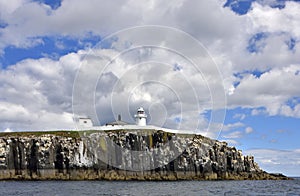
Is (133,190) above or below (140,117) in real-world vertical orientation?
below

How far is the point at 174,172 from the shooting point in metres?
92.5

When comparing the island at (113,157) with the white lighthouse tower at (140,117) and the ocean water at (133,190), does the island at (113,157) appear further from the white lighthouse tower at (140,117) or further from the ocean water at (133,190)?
the ocean water at (133,190)

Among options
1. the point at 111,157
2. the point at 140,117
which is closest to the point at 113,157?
the point at 111,157

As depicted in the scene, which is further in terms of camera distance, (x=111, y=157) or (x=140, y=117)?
(x=140, y=117)

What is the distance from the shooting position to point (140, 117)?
10512cm

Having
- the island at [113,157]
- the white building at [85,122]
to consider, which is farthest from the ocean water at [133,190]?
the white building at [85,122]

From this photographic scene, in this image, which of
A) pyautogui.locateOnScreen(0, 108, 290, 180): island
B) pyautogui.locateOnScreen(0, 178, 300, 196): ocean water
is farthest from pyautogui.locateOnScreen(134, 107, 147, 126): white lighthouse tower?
pyautogui.locateOnScreen(0, 178, 300, 196): ocean water

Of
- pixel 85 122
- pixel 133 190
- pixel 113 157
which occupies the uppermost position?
pixel 85 122

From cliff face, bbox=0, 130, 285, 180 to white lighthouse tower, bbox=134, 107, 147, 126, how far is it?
9.21 meters

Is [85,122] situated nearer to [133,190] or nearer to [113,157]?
[113,157]

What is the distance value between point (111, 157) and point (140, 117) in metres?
17.4

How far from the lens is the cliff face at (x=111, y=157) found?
90.4 metres

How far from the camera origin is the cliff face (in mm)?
90375

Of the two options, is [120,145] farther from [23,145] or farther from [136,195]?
[136,195]
